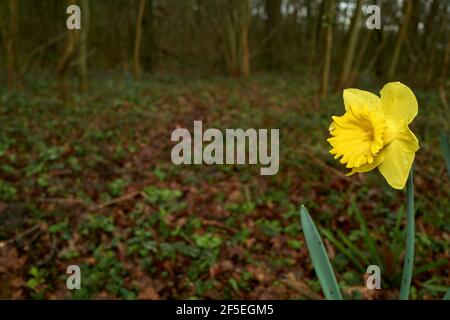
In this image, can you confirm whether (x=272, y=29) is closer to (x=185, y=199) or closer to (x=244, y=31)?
(x=244, y=31)

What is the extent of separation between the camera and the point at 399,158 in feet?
3.10

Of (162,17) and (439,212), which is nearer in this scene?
(439,212)

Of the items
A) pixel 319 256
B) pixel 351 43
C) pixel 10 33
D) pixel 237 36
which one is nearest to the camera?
pixel 319 256

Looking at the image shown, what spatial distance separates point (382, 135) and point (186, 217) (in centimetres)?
241

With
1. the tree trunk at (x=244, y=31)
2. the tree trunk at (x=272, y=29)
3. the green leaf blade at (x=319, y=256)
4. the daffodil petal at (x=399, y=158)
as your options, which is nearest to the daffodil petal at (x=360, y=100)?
the daffodil petal at (x=399, y=158)

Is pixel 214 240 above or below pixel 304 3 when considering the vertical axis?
below

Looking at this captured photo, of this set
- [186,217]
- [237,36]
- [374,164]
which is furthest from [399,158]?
[237,36]

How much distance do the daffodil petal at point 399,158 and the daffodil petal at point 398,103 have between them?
47 millimetres

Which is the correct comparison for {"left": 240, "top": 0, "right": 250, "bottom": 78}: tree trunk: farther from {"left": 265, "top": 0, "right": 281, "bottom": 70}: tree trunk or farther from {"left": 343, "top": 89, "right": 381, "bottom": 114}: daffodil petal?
{"left": 343, "top": 89, "right": 381, "bottom": 114}: daffodil petal

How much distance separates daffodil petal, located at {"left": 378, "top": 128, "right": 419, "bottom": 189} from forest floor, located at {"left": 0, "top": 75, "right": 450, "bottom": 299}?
1460 mm

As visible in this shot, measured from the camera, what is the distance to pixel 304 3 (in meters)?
12.6

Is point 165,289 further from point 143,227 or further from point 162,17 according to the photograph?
point 162,17

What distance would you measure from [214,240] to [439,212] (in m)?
1.80
